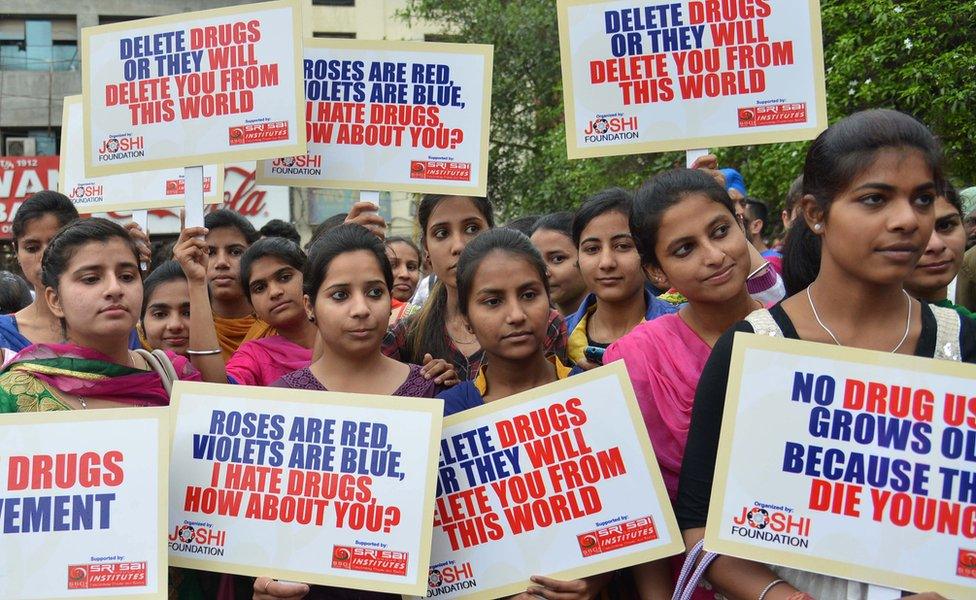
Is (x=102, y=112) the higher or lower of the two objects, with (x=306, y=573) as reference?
higher

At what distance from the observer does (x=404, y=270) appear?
6.76 meters

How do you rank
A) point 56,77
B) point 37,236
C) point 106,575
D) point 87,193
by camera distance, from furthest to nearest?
point 56,77 < point 87,193 < point 37,236 < point 106,575

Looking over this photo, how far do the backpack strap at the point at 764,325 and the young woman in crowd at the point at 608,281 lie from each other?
140 centimetres

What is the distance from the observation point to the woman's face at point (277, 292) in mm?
4875

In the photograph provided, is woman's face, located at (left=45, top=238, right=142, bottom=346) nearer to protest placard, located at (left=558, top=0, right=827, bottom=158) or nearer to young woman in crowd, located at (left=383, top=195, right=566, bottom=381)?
young woman in crowd, located at (left=383, top=195, right=566, bottom=381)

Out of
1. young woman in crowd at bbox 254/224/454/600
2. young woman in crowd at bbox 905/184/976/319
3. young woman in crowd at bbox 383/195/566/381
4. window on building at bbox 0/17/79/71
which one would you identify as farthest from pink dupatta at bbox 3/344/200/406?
window on building at bbox 0/17/79/71

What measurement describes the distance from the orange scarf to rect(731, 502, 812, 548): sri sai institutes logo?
3222 millimetres

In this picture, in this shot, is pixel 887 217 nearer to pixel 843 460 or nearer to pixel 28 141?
pixel 843 460

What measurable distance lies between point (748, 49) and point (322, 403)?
2.23 meters

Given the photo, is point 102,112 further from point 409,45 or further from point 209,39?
point 409,45

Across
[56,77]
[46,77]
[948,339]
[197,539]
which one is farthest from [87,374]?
[46,77]

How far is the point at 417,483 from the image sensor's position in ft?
9.80

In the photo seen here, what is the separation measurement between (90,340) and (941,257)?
294 cm

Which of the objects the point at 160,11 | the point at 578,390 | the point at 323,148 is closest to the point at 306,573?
the point at 578,390
